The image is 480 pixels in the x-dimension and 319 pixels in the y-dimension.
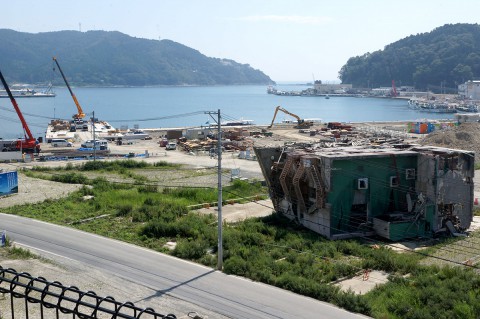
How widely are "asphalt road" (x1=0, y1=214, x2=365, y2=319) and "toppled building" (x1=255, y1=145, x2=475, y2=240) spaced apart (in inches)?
236

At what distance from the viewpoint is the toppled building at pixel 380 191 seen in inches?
762

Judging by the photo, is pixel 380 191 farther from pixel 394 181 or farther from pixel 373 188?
pixel 394 181

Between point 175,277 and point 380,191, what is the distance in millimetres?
8911

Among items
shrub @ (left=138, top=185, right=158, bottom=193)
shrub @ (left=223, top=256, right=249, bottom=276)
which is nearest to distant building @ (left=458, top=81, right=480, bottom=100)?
shrub @ (left=138, top=185, right=158, bottom=193)

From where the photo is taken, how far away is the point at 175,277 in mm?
14508

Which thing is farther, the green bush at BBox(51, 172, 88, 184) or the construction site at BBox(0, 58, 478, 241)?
the green bush at BBox(51, 172, 88, 184)

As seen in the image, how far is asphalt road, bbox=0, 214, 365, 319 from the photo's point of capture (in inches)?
488

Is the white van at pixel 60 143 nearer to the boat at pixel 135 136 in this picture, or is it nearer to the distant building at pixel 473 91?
the boat at pixel 135 136

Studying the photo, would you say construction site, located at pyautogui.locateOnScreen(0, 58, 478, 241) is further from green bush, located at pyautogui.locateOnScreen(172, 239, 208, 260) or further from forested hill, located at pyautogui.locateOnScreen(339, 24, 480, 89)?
forested hill, located at pyautogui.locateOnScreen(339, 24, 480, 89)

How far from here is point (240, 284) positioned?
14.0 m

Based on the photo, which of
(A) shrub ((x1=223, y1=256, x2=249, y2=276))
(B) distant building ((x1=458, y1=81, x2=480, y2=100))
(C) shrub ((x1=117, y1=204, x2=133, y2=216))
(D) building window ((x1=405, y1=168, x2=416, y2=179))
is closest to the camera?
(A) shrub ((x1=223, y1=256, x2=249, y2=276))

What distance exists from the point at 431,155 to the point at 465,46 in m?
183

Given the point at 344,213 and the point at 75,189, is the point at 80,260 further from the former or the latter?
the point at 75,189

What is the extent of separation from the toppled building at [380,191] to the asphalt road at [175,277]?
6.00m
